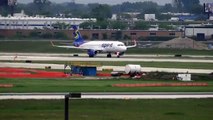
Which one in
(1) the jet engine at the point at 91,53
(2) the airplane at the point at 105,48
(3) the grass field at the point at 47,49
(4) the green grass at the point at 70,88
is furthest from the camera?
(3) the grass field at the point at 47,49

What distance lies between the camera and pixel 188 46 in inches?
7692

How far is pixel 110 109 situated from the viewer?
47.8 metres

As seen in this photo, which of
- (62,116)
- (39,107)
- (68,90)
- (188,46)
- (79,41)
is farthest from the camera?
(188,46)

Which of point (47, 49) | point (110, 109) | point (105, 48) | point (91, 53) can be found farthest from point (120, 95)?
point (47, 49)

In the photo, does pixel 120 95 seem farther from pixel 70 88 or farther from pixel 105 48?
pixel 105 48

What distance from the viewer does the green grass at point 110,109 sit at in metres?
44.2

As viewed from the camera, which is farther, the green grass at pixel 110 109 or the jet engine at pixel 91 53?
the jet engine at pixel 91 53

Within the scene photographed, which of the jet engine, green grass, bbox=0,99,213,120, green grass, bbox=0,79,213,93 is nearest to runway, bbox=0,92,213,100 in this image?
green grass, bbox=0,99,213,120

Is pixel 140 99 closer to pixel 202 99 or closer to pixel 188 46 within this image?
pixel 202 99

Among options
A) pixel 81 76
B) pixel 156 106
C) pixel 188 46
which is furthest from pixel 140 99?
pixel 188 46

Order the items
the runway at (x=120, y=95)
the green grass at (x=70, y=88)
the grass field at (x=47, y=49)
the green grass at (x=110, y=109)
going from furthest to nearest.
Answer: the grass field at (x=47, y=49) → the green grass at (x=70, y=88) → the runway at (x=120, y=95) → the green grass at (x=110, y=109)

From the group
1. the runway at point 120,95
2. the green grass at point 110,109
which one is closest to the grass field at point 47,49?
the runway at point 120,95

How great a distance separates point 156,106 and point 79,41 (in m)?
113

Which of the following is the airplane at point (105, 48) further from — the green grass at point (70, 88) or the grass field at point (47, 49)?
the green grass at point (70, 88)
